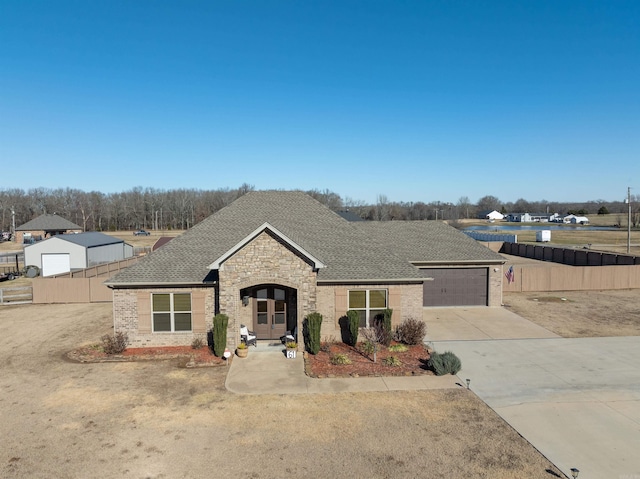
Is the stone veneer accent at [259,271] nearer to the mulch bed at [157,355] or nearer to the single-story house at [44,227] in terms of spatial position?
the mulch bed at [157,355]

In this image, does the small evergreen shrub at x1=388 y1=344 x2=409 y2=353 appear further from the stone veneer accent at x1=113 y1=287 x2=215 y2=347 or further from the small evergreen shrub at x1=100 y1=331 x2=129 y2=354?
the small evergreen shrub at x1=100 y1=331 x2=129 y2=354

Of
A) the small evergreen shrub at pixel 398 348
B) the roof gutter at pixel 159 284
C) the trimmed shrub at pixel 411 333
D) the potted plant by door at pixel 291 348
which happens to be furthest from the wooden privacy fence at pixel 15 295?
the trimmed shrub at pixel 411 333

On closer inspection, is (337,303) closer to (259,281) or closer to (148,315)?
(259,281)

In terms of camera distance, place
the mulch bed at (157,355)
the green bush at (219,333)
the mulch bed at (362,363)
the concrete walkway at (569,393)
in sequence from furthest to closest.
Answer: the green bush at (219,333), the mulch bed at (157,355), the mulch bed at (362,363), the concrete walkway at (569,393)

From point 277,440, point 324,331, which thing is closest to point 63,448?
point 277,440

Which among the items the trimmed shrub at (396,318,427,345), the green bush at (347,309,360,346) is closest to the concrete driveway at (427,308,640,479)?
the trimmed shrub at (396,318,427,345)
